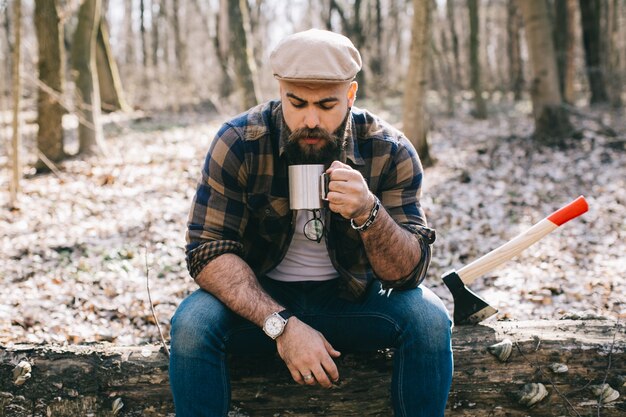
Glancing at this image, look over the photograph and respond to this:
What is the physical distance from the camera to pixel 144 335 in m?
4.14

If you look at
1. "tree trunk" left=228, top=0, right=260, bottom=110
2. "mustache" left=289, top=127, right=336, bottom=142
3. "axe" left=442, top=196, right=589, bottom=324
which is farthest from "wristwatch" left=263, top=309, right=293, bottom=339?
"tree trunk" left=228, top=0, right=260, bottom=110

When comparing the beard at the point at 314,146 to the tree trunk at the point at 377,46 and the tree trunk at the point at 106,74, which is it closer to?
the tree trunk at the point at 377,46

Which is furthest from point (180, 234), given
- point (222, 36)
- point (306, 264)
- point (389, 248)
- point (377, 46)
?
point (377, 46)

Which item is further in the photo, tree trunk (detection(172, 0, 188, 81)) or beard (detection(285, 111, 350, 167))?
tree trunk (detection(172, 0, 188, 81))

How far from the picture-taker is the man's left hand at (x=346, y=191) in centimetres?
223

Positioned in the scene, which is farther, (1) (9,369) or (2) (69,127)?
(2) (69,127)

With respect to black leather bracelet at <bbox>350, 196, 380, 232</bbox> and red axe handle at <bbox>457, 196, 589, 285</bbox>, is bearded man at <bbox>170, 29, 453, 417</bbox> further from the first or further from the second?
red axe handle at <bbox>457, 196, 589, 285</bbox>

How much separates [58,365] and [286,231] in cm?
124

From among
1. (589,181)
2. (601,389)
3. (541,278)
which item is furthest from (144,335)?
(589,181)

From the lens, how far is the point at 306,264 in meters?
2.72

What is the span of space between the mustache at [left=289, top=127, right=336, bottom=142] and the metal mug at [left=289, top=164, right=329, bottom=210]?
0.26 m

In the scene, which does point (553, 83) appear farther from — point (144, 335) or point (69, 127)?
point (69, 127)

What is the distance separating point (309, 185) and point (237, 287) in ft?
1.74

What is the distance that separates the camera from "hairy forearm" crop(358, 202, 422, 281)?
238cm
